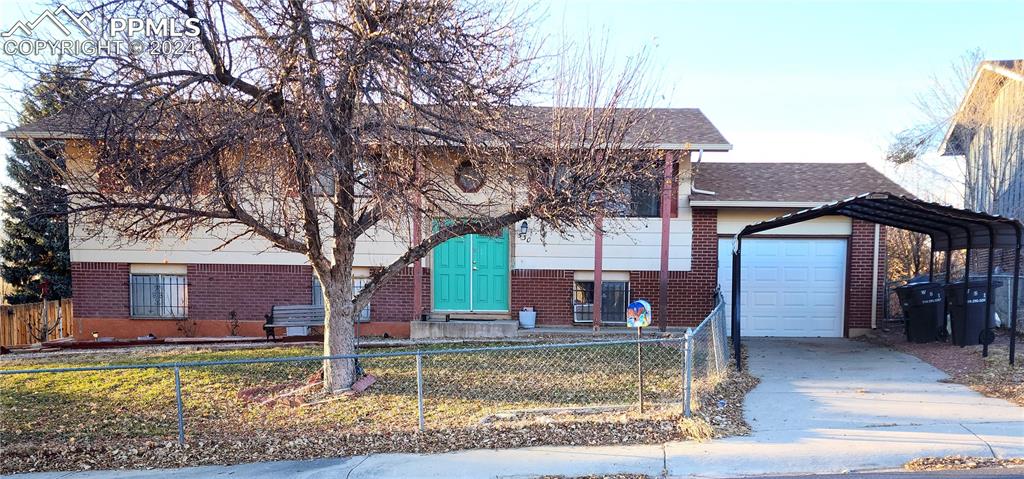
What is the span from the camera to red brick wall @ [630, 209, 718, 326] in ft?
39.3

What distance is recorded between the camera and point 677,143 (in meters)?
11.0

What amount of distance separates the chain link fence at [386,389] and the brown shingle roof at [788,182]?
4040 millimetres

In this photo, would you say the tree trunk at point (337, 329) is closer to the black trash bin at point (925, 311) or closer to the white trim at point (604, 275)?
the white trim at point (604, 275)

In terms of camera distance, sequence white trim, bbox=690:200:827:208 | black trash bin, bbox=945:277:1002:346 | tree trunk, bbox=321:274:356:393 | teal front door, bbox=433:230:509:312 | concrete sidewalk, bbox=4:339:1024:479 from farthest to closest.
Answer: teal front door, bbox=433:230:509:312
white trim, bbox=690:200:827:208
black trash bin, bbox=945:277:1002:346
tree trunk, bbox=321:274:356:393
concrete sidewalk, bbox=4:339:1024:479

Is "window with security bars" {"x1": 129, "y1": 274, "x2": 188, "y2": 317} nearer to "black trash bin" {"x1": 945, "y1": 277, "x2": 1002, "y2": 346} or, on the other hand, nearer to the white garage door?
the white garage door

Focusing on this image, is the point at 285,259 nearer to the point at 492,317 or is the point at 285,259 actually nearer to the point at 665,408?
the point at 492,317

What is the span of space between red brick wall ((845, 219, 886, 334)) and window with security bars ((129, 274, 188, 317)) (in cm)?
1395

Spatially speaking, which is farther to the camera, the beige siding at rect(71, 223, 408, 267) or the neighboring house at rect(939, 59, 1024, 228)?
the beige siding at rect(71, 223, 408, 267)

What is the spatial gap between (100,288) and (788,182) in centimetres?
1487

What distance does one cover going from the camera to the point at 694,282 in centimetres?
1211

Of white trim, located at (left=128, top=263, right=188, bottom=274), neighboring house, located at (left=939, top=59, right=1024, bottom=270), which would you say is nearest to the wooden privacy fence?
white trim, located at (left=128, top=263, right=188, bottom=274)

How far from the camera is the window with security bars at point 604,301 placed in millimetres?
12320

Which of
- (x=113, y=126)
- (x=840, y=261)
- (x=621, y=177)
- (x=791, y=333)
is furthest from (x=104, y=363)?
(x=840, y=261)

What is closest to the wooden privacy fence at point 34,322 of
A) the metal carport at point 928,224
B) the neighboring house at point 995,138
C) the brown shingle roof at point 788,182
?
the metal carport at point 928,224
